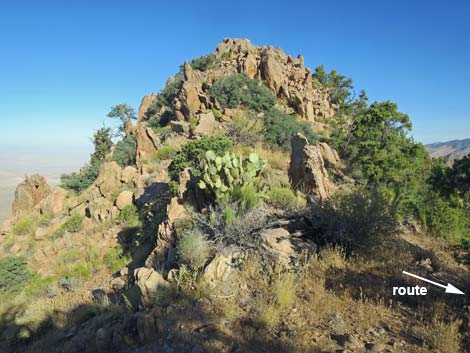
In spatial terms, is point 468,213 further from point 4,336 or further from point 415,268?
point 4,336

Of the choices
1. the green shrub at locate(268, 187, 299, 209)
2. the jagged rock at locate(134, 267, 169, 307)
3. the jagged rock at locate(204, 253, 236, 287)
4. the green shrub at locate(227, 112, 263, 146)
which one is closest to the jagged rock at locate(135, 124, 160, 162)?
the green shrub at locate(227, 112, 263, 146)

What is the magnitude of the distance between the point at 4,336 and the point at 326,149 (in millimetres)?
11693

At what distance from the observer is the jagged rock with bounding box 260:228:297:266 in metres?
4.34

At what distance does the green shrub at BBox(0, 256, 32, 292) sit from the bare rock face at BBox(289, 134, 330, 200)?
8.15m

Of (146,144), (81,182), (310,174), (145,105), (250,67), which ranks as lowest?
(81,182)

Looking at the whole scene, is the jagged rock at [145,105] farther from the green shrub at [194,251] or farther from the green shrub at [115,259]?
the green shrub at [194,251]

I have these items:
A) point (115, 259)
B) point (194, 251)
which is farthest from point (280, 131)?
point (194, 251)

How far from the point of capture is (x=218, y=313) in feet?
11.6

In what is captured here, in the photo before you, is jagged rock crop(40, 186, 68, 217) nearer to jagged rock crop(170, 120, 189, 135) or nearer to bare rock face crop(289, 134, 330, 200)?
jagged rock crop(170, 120, 189, 135)

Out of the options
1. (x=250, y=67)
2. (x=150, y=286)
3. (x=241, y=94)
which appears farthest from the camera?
(x=250, y=67)

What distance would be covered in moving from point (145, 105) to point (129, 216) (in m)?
22.2

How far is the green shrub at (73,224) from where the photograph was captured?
1009cm

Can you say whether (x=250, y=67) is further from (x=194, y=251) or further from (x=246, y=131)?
(x=194, y=251)

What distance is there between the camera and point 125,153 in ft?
53.9
